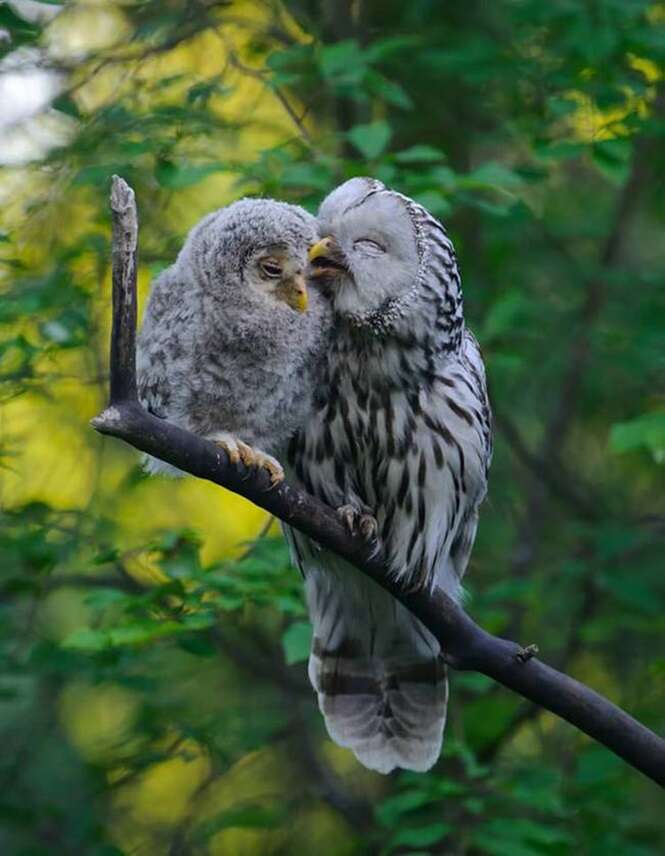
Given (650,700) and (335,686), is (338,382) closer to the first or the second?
(335,686)

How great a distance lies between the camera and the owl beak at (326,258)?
121 inches

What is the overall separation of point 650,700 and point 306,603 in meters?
1.74

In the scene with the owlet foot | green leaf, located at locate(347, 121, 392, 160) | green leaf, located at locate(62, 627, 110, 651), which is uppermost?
the owlet foot

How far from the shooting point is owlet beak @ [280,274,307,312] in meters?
2.95

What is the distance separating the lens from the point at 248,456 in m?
2.84

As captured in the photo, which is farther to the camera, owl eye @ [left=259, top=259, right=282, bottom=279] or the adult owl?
the adult owl

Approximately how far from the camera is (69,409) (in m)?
5.11

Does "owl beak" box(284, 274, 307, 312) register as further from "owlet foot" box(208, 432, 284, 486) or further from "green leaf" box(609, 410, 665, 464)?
"green leaf" box(609, 410, 665, 464)

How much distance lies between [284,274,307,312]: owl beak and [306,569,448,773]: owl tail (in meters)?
1.30

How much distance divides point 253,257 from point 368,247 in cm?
32

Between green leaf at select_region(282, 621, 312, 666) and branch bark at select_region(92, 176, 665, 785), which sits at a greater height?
branch bark at select_region(92, 176, 665, 785)

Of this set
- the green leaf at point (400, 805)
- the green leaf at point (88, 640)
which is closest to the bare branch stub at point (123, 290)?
the green leaf at point (88, 640)

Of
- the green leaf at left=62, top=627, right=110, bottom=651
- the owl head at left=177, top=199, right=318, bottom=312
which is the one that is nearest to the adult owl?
the owl head at left=177, top=199, right=318, bottom=312

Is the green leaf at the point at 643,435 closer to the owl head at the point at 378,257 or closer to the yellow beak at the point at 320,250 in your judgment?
the owl head at the point at 378,257
